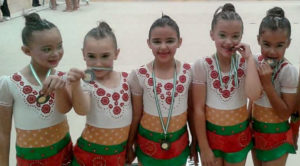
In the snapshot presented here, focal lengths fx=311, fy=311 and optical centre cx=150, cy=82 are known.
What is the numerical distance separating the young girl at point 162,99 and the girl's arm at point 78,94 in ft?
0.97

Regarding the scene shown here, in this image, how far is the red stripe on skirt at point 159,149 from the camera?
163cm

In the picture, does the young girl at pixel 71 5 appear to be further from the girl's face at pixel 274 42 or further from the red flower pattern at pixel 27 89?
the girl's face at pixel 274 42

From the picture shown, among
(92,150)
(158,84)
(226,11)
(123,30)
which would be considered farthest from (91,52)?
(123,30)

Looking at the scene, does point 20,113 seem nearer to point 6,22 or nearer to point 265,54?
point 265,54

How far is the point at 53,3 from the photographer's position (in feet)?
31.0

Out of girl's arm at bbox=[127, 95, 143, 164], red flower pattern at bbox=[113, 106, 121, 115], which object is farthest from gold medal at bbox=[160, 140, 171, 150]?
red flower pattern at bbox=[113, 106, 121, 115]

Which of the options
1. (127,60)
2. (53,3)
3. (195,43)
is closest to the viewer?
(127,60)

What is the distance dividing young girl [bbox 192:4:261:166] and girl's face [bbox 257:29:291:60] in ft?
0.38

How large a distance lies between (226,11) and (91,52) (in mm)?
718

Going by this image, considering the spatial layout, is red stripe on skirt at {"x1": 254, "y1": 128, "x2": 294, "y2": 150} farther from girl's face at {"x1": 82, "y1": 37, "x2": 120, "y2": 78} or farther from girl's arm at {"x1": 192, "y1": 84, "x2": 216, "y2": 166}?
girl's face at {"x1": 82, "y1": 37, "x2": 120, "y2": 78}

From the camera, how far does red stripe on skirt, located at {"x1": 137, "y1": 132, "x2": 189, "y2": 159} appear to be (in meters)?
1.63

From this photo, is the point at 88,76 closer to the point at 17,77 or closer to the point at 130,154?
the point at 17,77

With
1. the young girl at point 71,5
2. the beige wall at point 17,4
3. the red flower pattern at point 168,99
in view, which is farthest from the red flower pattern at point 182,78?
the beige wall at point 17,4

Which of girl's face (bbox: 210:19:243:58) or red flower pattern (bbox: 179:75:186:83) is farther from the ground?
girl's face (bbox: 210:19:243:58)
